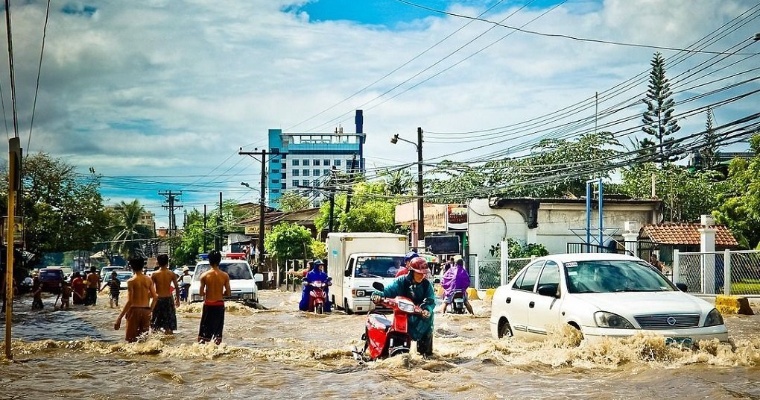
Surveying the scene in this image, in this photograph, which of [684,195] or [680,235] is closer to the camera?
[680,235]

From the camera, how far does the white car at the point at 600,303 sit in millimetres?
10445

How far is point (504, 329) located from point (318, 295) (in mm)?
11871

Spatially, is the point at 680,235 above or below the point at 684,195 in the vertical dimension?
below

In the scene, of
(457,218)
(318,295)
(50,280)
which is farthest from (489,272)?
(50,280)

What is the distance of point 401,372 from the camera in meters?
10.3

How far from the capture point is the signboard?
42.4m

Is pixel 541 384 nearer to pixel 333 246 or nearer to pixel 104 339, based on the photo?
pixel 104 339

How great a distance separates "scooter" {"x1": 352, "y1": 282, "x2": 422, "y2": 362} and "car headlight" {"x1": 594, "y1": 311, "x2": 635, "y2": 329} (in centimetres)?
222

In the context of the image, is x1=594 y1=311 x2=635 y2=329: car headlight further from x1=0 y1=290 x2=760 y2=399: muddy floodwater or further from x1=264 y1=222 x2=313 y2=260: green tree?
x1=264 y1=222 x2=313 y2=260: green tree

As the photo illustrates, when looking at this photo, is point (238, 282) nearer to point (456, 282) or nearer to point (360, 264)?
point (360, 264)

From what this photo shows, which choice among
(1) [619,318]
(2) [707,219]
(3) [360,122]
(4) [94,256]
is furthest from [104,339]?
(3) [360,122]

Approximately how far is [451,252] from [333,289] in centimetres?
1396

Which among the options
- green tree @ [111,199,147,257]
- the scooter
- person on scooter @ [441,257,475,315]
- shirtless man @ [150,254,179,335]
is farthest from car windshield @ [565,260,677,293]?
green tree @ [111,199,147,257]

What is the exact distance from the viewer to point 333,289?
1062 inches
